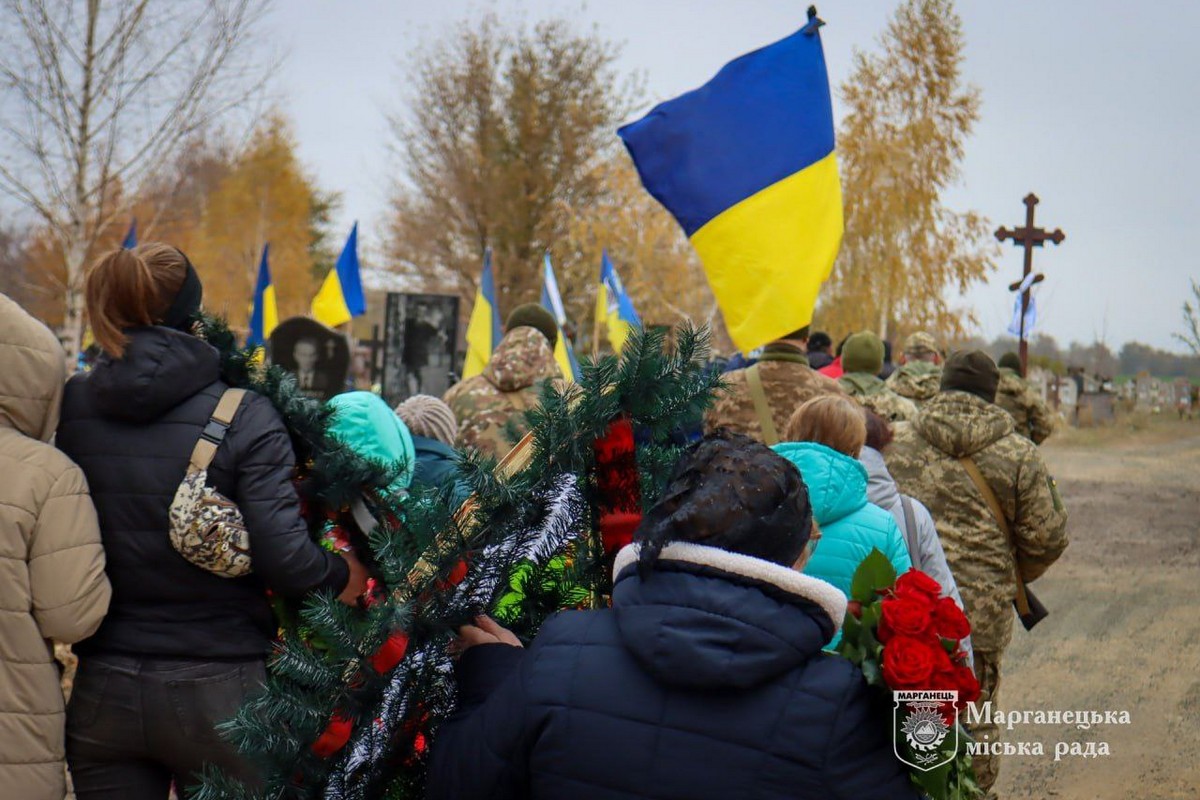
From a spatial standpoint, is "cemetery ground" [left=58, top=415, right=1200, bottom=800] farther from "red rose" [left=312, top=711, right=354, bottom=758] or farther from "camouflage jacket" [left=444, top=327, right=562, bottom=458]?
"red rose" [left=312, top=711, right=354, bottom=758]

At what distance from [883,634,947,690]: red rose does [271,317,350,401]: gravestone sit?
9.16 meters

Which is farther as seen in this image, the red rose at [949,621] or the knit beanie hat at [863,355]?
the knit beanie hat at [863,355]

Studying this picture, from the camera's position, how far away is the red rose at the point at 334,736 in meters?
2.00

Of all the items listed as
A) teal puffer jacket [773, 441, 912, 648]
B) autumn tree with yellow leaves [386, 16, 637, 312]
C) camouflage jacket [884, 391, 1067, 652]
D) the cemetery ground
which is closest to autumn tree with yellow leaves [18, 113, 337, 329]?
autumn tree with yellow leaves [386, 16, 637, 312]

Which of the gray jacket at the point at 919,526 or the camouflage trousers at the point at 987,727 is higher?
the gray jacket at the point at 919,526

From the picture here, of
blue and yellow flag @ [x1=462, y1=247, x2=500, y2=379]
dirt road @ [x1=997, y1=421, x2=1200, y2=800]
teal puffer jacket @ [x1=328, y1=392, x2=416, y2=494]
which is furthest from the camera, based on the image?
blue and yellow flag @ [x1=462, y1=247, x2=500, y2=379]

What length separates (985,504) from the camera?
4996 mm

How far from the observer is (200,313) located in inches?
116

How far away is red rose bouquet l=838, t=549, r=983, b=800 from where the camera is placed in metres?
1.70

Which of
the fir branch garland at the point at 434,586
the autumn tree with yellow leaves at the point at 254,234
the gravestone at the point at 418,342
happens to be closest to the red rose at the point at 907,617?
the fir branch garland at the point at 434,586

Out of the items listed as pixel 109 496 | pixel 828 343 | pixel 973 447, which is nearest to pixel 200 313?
pixel 109 496

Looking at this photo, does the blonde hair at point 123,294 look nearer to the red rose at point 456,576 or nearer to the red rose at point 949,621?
the red rose at point 456,576

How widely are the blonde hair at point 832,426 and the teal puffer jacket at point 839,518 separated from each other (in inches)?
7.4

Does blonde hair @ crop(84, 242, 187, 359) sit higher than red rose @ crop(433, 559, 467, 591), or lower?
higher
